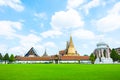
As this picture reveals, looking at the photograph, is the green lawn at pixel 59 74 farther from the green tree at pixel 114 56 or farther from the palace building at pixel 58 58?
the palace building at pixel 58 58

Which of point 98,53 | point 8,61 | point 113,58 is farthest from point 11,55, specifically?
point 113,58

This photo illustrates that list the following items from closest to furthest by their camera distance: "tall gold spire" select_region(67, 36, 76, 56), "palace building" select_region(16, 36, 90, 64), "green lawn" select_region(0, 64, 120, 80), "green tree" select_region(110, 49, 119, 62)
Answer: "green lawn" select_region(0, 64, 120, 80), "green tree" select_region(110, 49, 119, 62), "palace building" select_region(16, 36, 90, 64), "tall gold spire" select_region(67, 36, 76, 56)

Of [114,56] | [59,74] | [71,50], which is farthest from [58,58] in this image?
[59,74]

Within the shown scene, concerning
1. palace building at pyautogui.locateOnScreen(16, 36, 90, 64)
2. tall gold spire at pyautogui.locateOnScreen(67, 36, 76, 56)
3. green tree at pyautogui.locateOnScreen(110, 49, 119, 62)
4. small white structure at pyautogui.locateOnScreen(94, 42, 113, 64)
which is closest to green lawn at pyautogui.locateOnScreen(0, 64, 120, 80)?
green tree at pyautogui.locateOnScreen(110, 49, 119, 62)

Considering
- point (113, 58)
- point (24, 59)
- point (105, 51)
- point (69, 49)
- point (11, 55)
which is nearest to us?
point (113, 58)

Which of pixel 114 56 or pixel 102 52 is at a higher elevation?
pixel 102 52

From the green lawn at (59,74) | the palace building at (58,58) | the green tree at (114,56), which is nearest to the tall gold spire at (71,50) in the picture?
the palace building at (58,58)

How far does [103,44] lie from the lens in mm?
95625

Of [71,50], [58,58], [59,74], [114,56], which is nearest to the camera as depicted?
[59,74]

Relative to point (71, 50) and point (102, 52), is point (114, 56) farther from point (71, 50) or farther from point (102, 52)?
point (71, 50)

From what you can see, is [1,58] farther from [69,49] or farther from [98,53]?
[98,53]

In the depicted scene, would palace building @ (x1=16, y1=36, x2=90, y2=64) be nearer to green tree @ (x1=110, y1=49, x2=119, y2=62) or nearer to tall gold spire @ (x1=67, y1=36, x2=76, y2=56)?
tall gold spire @ (x1=67, y1=36, x2=76, y2=56)

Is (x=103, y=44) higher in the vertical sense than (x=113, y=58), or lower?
higher

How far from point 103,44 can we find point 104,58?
8.33 metres
